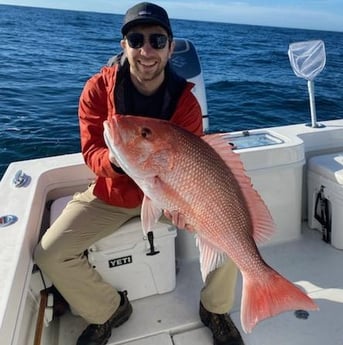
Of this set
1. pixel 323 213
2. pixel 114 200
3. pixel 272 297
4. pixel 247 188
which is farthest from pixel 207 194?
pixel 323 213

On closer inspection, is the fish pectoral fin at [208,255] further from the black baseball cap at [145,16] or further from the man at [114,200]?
the black baseball cap at [145,16]

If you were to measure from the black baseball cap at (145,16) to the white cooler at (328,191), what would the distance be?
1676mm

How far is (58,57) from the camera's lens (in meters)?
19.4

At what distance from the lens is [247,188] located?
1646mm

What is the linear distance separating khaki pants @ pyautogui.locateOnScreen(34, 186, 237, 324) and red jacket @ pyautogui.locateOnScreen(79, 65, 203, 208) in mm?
100

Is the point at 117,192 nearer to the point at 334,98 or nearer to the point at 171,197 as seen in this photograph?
the point at 171,197

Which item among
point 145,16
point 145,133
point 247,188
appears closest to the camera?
point 145,133

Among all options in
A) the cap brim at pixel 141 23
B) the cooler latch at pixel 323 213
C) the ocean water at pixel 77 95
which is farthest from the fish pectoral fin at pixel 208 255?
the ocean water at pixel 77 95

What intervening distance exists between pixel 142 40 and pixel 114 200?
0.89 metres

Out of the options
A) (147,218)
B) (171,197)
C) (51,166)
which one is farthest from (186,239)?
(171,197)

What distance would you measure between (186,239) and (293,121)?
847 centimetres

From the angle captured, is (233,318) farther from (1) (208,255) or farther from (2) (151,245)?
(1) (208,255)

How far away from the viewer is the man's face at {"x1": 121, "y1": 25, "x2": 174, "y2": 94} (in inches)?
84.3

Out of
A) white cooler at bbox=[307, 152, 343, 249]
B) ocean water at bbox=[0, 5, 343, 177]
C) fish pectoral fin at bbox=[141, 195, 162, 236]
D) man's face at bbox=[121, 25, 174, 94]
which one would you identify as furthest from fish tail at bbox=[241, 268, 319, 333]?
ocean water at bbox=[0, 5, 343, 177]
